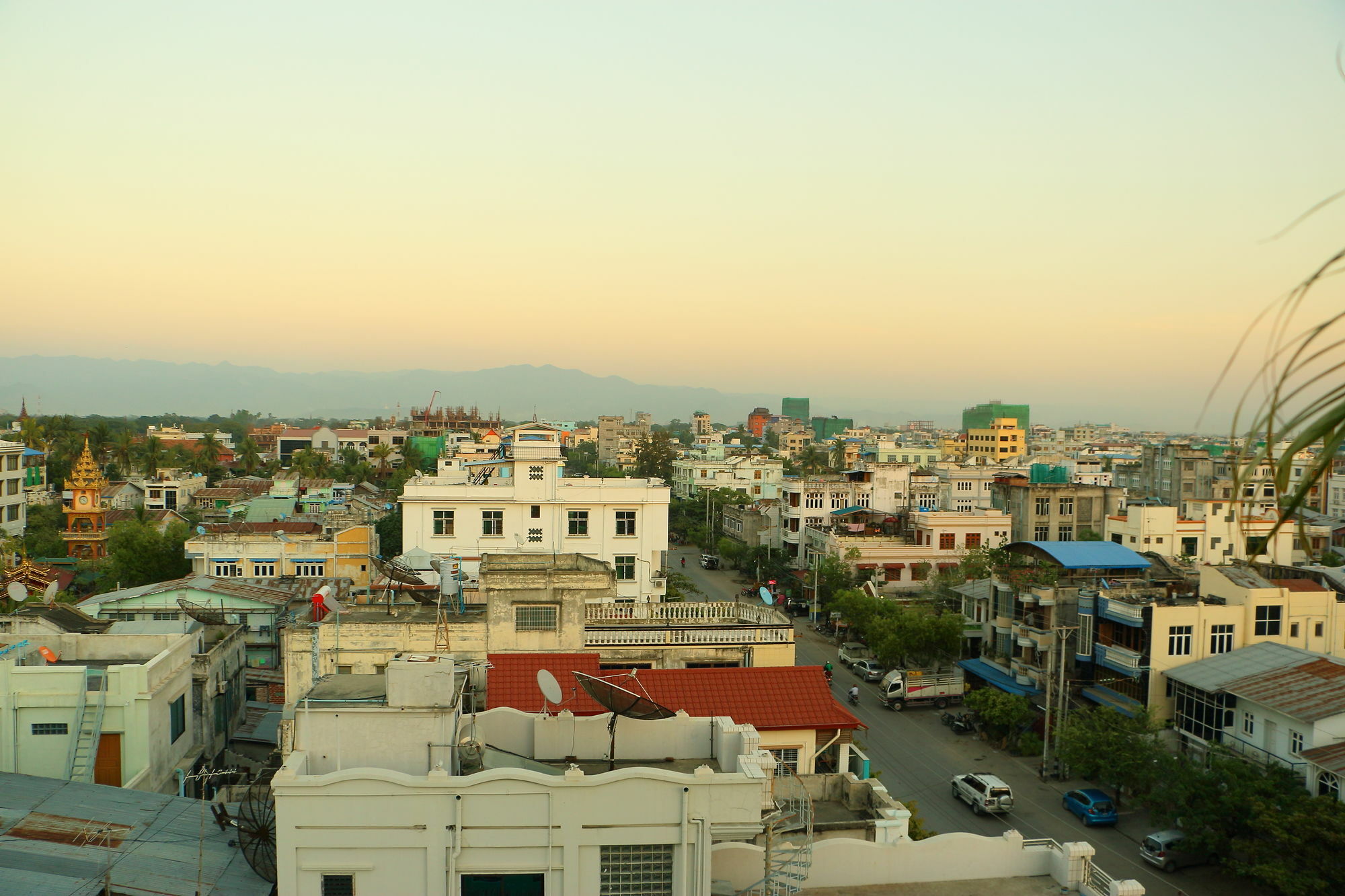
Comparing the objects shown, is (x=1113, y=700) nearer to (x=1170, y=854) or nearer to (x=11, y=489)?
(x=1170, y=854)

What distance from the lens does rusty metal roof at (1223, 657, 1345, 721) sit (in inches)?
667

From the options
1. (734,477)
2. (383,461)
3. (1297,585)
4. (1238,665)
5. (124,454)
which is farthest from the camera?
(383,461)

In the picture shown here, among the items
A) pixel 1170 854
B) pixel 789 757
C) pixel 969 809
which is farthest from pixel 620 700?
pixel 969 809

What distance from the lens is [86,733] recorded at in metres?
12.8

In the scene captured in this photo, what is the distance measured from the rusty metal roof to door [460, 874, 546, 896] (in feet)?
50.2

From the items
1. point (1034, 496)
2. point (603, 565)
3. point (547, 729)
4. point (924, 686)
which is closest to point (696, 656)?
point (603, 565)

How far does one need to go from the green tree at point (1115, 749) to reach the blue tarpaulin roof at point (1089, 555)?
581 cm

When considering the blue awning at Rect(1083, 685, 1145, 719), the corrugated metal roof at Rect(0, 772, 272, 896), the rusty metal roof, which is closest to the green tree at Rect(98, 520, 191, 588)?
the corrugated metal roof at Rect(0, 772, 272, 896)

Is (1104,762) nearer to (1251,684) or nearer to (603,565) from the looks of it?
(1251,684)

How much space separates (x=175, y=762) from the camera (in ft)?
49.1

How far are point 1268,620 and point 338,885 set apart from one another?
21936mm

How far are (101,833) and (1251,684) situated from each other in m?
19.6

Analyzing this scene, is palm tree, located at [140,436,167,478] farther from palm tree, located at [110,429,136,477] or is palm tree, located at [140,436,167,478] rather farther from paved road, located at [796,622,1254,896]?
paved road, located at [796,622,1254,896]

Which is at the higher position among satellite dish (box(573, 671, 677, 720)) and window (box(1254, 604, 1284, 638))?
satellite dish (box(573, 671, 677, 720))
